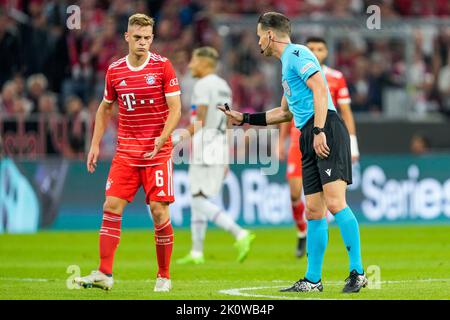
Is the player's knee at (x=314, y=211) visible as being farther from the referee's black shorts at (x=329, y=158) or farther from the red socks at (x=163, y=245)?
the red socks at (x=163, y=245)

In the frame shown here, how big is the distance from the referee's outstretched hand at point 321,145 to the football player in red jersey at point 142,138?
143 cm

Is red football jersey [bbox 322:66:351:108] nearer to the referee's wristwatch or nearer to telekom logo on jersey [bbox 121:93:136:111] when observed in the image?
telekom logo on jersey [bbox 121:93:136:111]

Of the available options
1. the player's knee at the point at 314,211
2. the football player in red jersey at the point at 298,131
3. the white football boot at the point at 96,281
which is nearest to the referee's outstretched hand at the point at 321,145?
the player's knee at the point at 314,211

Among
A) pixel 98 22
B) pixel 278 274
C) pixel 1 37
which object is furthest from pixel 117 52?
pixel 278 274

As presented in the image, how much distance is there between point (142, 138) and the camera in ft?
37.2

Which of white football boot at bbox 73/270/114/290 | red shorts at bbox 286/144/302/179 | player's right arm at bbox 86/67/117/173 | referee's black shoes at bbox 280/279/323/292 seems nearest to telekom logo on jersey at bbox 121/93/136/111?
player's right arm at bbox 86/67/117/173

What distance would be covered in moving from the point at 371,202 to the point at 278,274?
8.79 metres

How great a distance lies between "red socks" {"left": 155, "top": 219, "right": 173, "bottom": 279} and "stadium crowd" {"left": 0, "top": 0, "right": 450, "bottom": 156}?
10.5 m

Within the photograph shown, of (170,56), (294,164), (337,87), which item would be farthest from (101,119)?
(170,56)

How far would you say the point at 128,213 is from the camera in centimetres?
2155

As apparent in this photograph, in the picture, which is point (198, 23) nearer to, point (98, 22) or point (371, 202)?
point (98, 22)

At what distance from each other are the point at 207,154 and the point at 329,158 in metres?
5.78

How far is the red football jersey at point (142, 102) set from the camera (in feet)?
36.9

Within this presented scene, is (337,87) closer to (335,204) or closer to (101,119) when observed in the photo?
(101,119)
